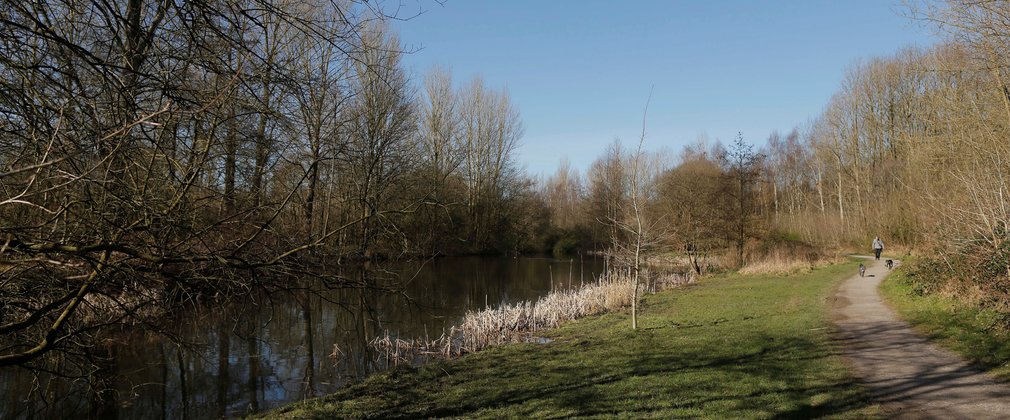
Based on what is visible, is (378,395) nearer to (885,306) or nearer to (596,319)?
(596,319)

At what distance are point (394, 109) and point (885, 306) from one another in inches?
690

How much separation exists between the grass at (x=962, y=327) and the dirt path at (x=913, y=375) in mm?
201

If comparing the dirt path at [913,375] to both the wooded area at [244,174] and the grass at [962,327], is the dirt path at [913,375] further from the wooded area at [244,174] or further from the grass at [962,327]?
the wooded area at [244,174]

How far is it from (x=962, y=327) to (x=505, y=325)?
863cm

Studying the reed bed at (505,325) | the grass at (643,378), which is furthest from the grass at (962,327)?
the reed bed at (505,325)

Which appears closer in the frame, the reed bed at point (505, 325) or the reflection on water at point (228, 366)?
the reflection on water at point (228, 366)

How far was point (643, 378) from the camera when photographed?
7.49 meters

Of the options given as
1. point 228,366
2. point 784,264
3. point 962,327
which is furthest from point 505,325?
point 784,264

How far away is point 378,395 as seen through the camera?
815 cm

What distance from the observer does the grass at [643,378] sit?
6.15 meters

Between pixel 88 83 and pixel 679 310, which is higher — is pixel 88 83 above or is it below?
above

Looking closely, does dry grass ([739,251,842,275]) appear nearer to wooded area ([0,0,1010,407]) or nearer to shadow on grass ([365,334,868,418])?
wooded area ([0,0,1010,407])

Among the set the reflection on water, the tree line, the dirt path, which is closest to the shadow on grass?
the dirt path

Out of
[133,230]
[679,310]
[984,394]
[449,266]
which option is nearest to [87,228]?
[133,230]
